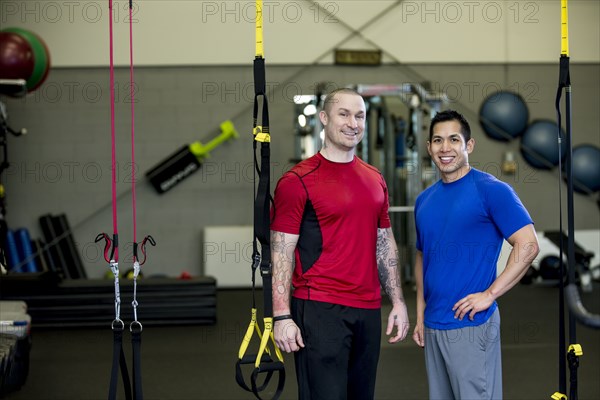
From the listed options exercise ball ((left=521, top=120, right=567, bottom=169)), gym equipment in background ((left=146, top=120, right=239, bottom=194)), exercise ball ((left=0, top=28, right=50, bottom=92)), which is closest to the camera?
exercise ball ((left=0, top=28, right=50, bottom=92))

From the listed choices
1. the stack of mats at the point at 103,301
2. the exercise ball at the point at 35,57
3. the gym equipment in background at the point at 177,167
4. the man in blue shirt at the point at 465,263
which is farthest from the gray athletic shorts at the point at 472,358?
the gym equipment in background at the point at 177,167

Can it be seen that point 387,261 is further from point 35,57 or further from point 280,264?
point 35,57

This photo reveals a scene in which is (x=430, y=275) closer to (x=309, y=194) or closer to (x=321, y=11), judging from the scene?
(x=309, y=194)

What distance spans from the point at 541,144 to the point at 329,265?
7.00 m

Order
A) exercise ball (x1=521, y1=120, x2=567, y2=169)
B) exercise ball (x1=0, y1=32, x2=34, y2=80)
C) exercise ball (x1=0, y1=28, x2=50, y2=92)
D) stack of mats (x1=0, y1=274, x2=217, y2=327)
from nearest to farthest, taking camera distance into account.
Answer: exercise ball (x1=0, y1=32, x2=34, y2=80), exercise ball (x1=0, y1=28, x2=50, y2=92), stack of mats (x1=0, y1=274, x2=217, y2=327), exercise ball (x1=521, y1=120, x2=567, y2=169)

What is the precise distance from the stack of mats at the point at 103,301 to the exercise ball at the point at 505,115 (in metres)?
4.10

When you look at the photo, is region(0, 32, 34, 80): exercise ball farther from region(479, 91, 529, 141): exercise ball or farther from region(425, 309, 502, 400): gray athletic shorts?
region(479, 91, 529, 141): exercise ball

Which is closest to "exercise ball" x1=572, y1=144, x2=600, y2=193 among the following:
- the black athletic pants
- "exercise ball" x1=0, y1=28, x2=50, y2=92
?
"exercise ball" x1=0, y1=28, x2=50, y2=92

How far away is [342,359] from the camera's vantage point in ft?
8.10

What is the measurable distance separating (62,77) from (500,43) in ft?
16.4

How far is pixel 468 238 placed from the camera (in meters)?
2.46

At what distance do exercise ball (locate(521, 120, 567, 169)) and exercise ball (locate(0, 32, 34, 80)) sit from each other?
222 inches

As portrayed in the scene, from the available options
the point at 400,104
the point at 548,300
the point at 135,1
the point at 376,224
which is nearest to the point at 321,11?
the point at 400,104

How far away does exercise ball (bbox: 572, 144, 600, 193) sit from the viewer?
8.78m
